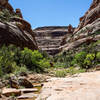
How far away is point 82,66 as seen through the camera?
25.8 metres

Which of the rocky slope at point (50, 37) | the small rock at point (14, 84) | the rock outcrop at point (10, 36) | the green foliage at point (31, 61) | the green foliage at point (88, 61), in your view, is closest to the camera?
the small rock at point (14, 84)

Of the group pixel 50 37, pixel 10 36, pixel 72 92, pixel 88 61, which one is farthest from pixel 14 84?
pixel 50 37

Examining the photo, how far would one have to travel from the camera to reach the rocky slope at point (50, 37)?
10388 centimetres

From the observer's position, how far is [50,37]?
430 feet

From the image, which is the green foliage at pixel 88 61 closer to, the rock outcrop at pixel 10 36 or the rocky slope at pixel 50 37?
the rock outcrop at pixel 10 36

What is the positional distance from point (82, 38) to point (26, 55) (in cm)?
3912

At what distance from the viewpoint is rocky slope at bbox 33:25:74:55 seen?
4090 inches

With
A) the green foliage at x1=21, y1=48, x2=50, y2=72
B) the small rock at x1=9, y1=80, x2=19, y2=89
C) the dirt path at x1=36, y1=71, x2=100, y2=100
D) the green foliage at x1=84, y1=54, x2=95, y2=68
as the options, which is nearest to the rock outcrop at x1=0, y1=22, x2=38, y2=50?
the green foliage at x1=21, y1=48, x2=50, y2=72

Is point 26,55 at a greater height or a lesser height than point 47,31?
lesser

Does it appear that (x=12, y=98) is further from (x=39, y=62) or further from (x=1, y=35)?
(x=1, y=35)

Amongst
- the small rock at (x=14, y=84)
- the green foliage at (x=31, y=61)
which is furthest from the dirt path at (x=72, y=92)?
the green foliage at (x=31, y=61)

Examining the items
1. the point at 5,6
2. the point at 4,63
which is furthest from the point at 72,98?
the point at 5,6

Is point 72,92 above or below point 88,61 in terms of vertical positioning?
below

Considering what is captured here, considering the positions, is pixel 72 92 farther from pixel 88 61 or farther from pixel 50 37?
pixel 50 37
